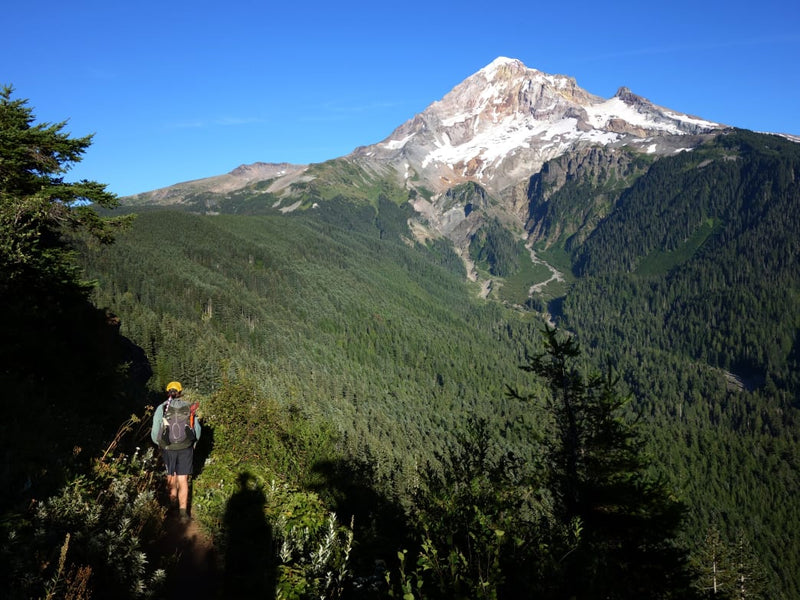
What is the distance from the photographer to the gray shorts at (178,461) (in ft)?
35.0

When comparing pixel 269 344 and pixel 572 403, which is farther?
pixel 269 344

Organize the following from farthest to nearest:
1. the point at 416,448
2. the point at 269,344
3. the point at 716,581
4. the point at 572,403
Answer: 1. the point at 269,344
2. the point at 416,448
3. the point at 716,581
4. the point at 572,403

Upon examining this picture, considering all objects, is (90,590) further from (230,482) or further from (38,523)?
(230,482)

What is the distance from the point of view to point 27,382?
1390cm

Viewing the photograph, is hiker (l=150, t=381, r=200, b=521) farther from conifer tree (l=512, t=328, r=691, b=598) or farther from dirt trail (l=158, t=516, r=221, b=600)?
conifer tree (l=512, t=328, r=691, b=598)

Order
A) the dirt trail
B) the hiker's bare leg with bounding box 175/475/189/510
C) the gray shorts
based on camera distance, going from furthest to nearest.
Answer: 1. the gray shorts
2. the hiker's bare leg with bounding box 175/475/189/510
3. the dirt trail

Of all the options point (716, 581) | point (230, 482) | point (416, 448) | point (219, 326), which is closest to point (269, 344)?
point (219, 326)

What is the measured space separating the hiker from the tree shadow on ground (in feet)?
3.99

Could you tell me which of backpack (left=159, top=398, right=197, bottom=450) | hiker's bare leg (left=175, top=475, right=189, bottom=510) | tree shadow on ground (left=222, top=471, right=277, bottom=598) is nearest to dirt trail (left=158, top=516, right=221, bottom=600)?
tree shadow on ground (left=222, top=471, right=277, bottom=598)

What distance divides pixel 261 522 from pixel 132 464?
10.6ft

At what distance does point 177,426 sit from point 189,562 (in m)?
3.07

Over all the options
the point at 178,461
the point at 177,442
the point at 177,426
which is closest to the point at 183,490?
the point at 178,461

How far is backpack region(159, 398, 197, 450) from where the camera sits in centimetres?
1068

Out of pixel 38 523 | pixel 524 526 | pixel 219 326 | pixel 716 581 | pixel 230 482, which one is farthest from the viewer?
pixel 219 326
